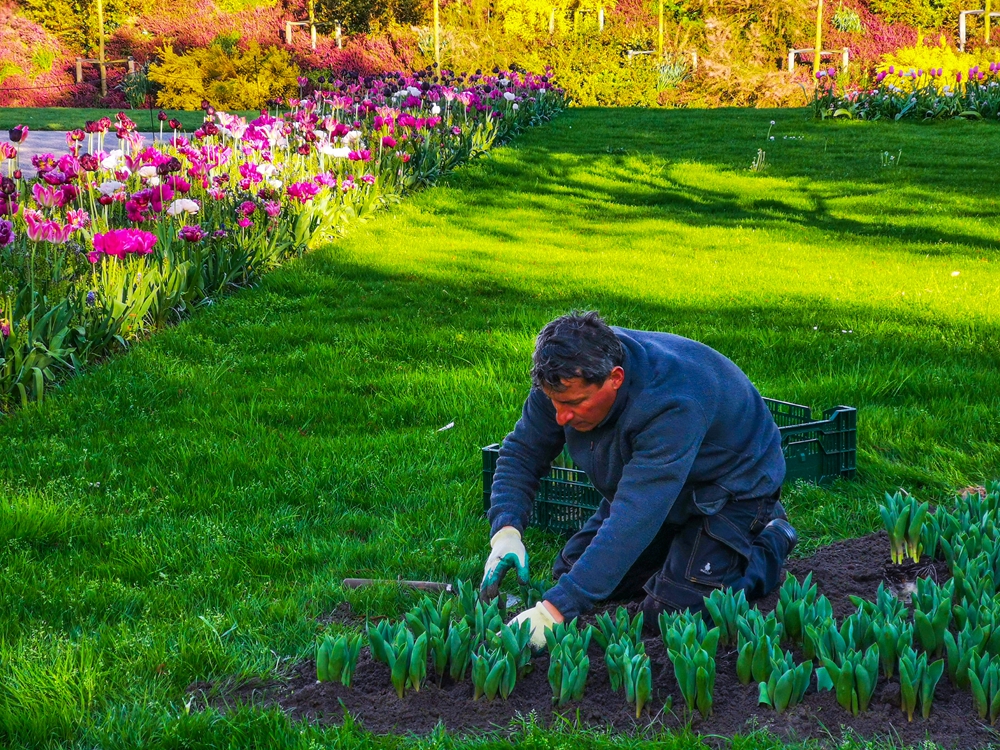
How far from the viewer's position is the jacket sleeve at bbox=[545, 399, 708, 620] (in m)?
2.63

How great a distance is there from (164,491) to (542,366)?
196cm

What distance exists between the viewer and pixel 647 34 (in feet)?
85.8

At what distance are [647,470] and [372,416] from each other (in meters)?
2.36

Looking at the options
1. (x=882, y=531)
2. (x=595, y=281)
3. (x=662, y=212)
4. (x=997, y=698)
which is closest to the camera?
(x=997, y=698)

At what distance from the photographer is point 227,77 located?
22375 millimetres

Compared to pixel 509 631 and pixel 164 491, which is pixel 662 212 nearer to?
pixel 164 491

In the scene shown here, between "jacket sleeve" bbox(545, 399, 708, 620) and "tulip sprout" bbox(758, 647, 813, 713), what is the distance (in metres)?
0.44

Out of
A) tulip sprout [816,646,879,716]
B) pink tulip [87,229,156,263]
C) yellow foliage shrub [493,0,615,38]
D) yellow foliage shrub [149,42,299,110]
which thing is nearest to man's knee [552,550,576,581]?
tulip sprout [816,646,879,716]

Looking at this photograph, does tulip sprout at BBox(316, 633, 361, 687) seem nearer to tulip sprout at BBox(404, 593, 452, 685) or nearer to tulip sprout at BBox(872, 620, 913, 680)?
tulip sprout at BBox(404, 593, 452, 685)

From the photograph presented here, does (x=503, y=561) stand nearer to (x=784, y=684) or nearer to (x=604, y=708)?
(x=604, y=708)

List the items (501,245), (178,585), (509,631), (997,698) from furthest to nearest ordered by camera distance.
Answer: (501,245) → (178,585) → (509,631) → (997,698)

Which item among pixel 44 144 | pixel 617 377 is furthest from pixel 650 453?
pixel 44 144

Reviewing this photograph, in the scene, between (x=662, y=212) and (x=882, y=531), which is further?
(x=662, y=212)

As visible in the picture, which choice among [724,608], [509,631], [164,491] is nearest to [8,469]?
[164,491]
